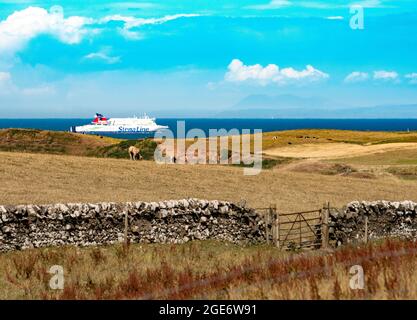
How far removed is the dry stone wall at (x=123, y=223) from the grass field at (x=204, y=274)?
2.60 ft

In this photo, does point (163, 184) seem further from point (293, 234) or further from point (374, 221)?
point (374, 221)

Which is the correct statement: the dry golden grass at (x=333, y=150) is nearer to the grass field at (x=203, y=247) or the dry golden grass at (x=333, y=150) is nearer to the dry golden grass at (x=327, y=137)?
the grass field at (x=203, y=247)

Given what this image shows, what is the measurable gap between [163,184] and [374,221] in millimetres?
20605

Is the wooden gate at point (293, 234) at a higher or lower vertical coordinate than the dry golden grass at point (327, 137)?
lower

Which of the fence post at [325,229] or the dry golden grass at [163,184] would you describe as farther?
the dry golden grass at [163,184]

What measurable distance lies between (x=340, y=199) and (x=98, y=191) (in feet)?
56.2

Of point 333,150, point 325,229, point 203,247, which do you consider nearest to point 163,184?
point 203,247

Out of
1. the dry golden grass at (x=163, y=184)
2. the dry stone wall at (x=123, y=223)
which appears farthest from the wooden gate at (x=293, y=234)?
the dry golden grass at (x=163, y=184)

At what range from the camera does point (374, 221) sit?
33.4 metres

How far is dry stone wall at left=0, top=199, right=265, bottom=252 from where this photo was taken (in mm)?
27578

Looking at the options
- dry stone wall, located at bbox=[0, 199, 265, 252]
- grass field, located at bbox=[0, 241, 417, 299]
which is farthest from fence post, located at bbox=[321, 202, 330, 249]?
grass field, located at bbox=[0, 241, 417, 299]

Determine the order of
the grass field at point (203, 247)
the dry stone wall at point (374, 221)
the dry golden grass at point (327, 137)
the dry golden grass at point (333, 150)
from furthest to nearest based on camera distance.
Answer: the dry golden grass at point (327, 137) → the dry golden grass at point (333, 150) → the dry stone wall at point (374, 221) → the grass field at point (203, 247)

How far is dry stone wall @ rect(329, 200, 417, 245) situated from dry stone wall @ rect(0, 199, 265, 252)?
377 centimetres

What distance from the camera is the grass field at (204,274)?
1375cm
